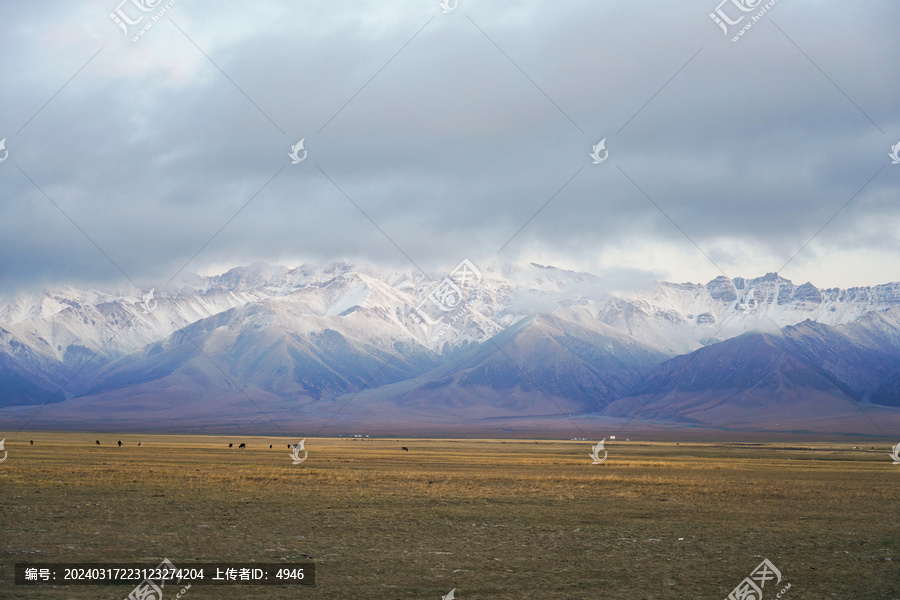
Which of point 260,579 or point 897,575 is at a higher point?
point 260,579

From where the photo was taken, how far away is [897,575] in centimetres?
2128

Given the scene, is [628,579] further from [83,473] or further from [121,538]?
[83,473]

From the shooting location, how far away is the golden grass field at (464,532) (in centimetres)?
1934

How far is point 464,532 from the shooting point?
2711 centimetres

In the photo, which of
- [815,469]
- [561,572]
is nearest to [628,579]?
[561,572]

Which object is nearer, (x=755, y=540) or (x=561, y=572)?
(x=561, y=572)

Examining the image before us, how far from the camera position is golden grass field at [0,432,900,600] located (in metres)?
19.3

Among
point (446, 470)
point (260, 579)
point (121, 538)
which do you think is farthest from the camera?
point (446, 470)

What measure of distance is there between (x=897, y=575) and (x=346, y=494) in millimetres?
23788
